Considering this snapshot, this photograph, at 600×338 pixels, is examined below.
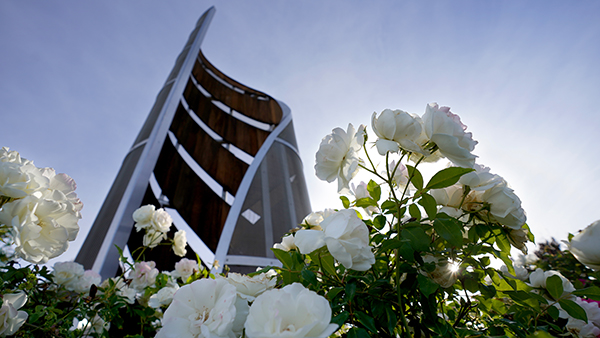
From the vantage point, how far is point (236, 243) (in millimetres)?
3324

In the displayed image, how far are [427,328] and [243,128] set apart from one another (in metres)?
4.86

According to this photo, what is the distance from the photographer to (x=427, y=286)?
13.9 inches

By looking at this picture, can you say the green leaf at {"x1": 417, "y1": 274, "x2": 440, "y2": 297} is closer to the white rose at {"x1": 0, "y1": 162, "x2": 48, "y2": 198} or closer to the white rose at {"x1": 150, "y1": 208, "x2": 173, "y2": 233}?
the white rose at {"x1": 0, "y1": 162, "x2": 48, "y2": 198}

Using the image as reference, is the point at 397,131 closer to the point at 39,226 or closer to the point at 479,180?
the point at 479,180

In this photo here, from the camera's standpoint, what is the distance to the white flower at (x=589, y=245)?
0.45m

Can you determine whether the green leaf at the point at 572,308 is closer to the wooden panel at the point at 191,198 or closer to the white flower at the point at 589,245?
the white flower at the point at 589,245

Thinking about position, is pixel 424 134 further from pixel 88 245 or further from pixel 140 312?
pixel 88 245

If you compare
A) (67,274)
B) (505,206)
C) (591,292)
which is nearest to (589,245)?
(591,292)

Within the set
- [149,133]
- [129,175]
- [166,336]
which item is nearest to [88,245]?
[129,175]

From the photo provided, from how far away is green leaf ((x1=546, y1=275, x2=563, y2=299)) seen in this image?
43 centimetres

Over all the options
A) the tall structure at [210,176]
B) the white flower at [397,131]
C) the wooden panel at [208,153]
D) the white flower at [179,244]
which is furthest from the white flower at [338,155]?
the wooden panel at [208,153]

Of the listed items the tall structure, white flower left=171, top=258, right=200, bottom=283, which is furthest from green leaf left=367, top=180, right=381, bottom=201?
the tall structure

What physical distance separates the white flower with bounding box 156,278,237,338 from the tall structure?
2.96 metres

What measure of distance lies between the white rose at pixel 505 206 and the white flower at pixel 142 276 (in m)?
1.10
